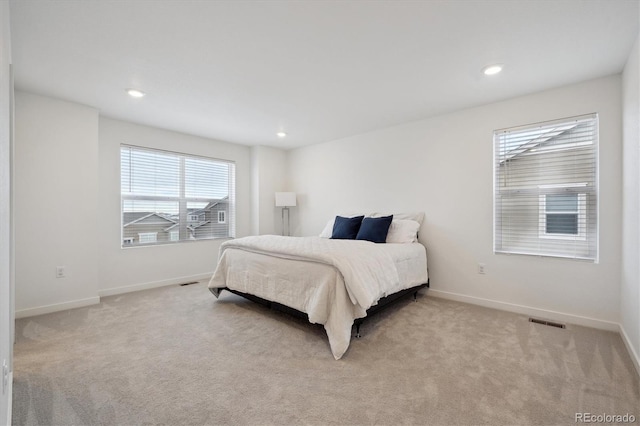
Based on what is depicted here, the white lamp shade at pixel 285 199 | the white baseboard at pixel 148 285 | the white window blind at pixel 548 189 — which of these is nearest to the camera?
the white window blind at pixel 548 189

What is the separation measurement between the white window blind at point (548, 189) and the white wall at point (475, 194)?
100 mm

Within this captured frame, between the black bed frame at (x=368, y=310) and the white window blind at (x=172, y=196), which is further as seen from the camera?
the white window blind at (x=172, y=196)

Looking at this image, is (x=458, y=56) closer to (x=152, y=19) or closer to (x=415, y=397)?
(x=152, y=19)

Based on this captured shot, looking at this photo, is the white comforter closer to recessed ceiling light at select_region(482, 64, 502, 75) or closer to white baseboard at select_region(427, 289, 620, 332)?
white baseboard at select_region(427, 289, 620, 332)

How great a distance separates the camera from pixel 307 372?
1.96 m

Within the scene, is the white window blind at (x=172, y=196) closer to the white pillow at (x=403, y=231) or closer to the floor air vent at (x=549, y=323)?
the white pillow at (x=403, y=231)

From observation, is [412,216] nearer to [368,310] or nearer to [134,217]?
[368,310]

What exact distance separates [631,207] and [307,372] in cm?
285

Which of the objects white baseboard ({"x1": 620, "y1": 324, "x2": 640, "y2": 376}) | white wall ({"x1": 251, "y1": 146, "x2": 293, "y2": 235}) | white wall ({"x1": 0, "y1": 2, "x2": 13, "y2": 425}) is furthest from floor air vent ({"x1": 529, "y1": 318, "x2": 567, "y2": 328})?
white wall ({"x1": 251, "y1": 146, "x2": 293, "y2": 235})

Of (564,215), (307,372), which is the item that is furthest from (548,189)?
(307,372)

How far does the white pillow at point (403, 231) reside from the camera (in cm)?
361

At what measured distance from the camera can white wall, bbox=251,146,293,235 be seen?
534 centimetres

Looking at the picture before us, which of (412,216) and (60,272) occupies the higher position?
(412,216)

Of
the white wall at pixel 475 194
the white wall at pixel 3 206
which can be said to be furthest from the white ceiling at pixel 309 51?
the white wall at pixel 3 206
